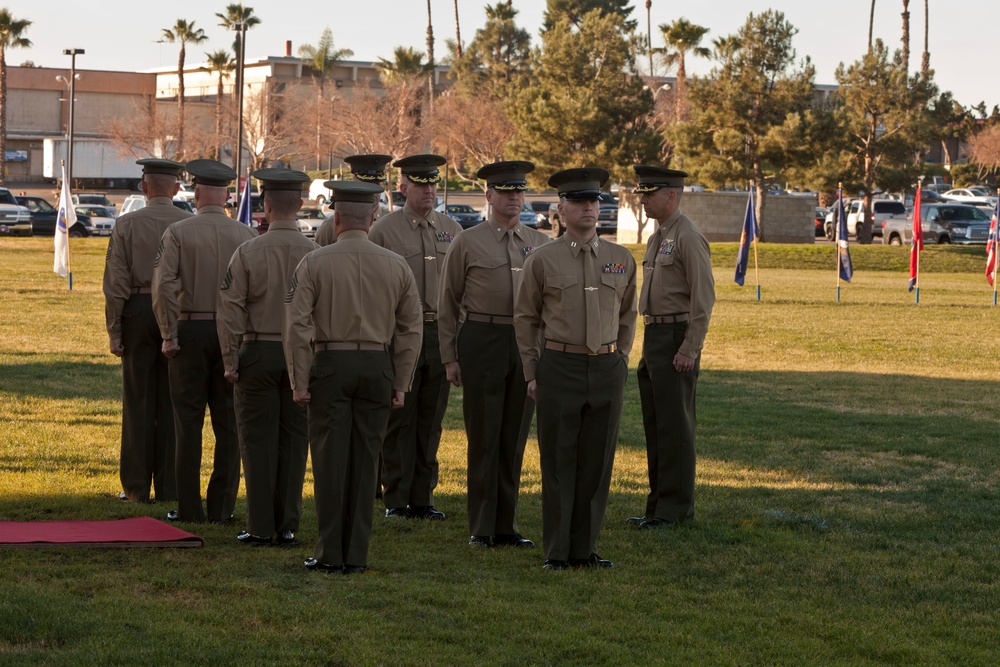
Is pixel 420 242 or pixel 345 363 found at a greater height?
pixel 420 242

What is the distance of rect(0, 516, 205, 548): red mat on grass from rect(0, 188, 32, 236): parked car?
1869 inches

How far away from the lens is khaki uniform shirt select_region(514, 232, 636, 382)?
289 inches

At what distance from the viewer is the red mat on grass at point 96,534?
7.39 m

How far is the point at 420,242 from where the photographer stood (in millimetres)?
9086

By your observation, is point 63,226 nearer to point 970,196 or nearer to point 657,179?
point 657,179

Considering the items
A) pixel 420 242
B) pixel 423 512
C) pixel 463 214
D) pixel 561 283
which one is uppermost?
pixel 463 214

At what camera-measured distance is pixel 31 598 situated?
607 cm

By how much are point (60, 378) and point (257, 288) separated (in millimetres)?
8431

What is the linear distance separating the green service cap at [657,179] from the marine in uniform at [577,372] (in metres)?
1.27

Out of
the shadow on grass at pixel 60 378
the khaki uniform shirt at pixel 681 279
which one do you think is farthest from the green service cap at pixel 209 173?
the shadow on grass at pixel 60 378

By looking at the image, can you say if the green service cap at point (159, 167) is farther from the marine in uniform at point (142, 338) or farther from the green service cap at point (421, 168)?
the green service cap at point (421, 168)

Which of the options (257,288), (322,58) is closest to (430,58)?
(322,58)

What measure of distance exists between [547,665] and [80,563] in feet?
9.17

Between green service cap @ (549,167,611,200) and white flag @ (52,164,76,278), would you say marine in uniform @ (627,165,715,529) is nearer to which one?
green service cap @ (549,167,611,200)
